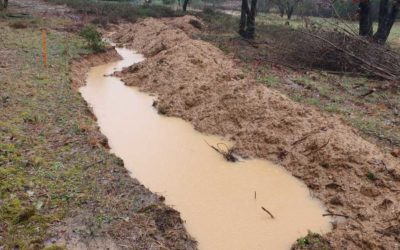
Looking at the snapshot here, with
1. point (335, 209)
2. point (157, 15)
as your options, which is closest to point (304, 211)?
point (335, 209)

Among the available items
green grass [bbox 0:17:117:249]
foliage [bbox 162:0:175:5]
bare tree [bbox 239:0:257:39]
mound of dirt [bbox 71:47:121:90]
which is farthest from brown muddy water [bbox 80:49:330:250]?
foliage [bbox 162:0:175:5]

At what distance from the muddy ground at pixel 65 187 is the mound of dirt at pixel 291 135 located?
251cm

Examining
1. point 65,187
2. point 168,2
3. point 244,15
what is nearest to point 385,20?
point 244,15

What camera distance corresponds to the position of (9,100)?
9094 millimetres

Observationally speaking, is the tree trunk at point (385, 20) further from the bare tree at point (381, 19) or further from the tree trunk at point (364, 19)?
the tree trunk at point (364, 19)

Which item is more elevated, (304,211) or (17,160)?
(17,160)

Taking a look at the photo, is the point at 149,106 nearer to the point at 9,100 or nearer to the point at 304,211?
the point at 9,100

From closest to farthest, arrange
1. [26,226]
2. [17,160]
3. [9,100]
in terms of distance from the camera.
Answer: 1. [26,226]
2. [17,160]
3. [9,100]

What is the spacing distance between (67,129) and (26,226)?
3.26m

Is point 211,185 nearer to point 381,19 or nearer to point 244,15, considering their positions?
point 381,19

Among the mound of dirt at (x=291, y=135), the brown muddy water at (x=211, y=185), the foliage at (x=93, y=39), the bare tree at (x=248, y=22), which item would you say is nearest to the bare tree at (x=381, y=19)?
the bare tree at (x=248, y=22)

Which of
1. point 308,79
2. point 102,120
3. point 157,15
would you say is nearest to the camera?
point 102,120

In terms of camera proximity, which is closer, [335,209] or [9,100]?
[335,209]

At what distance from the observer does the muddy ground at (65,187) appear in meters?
5.14
